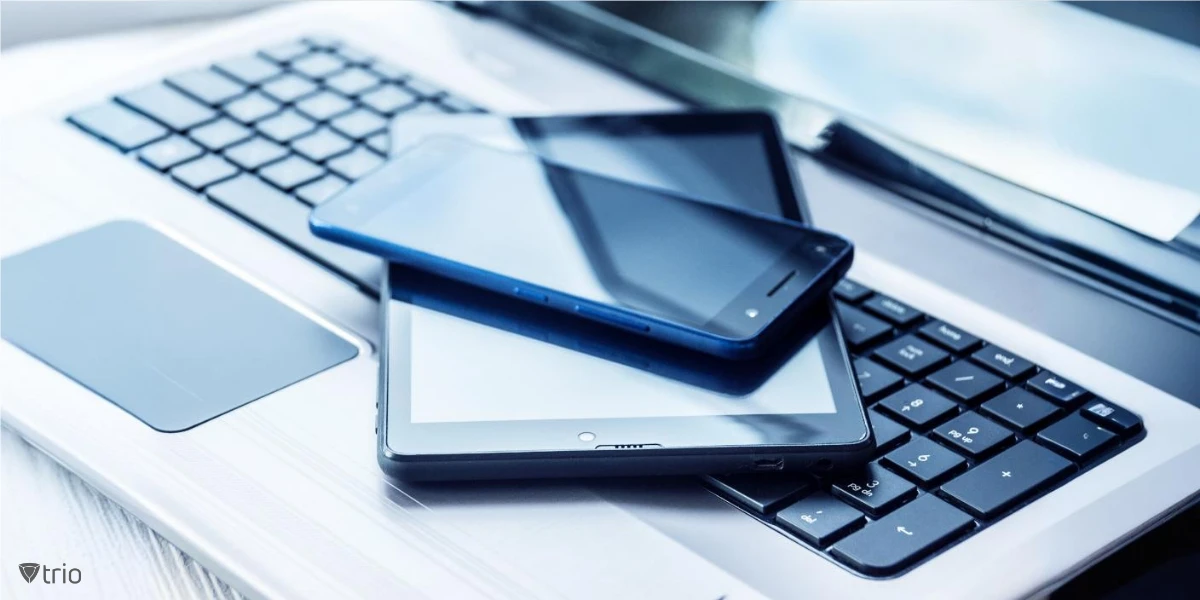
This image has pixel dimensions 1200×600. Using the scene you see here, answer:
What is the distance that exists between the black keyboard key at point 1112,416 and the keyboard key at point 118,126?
0.38 metres

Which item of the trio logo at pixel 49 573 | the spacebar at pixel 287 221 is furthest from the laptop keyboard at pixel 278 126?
the trio logo at pixel 49 573

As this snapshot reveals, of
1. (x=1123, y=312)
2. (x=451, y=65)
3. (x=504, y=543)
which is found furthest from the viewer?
(x=451, y=65)

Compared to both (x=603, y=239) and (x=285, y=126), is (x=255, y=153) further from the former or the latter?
(x=603, y=239)

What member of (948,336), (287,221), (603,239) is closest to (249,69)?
(287,221)

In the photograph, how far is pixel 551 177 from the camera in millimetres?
452

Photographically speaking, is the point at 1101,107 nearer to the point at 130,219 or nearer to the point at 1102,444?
the point at 1102,444

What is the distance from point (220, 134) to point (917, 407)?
12.6 inches

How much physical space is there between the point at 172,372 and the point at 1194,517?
1.02 ft

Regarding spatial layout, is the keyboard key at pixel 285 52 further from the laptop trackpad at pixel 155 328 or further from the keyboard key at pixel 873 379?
the keyboard key at pixel 873 379

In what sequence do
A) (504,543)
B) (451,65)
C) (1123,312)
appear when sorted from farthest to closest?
(451,65) → (1123,312) → (504,543)

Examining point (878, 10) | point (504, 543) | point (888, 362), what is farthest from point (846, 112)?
point (504, 543)

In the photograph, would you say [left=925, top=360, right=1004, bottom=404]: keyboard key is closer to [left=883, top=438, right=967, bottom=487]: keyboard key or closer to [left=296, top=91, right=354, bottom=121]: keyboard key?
[left=883, top=438, right=967, bottom=487]: keyboard key

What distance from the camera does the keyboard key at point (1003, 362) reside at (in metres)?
0.39

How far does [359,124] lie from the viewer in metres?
0.54
